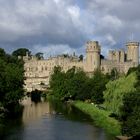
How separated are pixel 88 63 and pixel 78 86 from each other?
38831 millimetres

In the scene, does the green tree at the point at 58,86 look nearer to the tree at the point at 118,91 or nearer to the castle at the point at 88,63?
the castle at the point at 88,63

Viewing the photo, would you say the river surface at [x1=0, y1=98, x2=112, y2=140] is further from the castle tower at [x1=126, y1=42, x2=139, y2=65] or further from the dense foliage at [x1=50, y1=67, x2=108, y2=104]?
the castle tower at [x1=126, y1=42, x2=139, y2=65]

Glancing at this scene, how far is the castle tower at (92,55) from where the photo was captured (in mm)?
122875

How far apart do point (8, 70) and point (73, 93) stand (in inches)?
1168

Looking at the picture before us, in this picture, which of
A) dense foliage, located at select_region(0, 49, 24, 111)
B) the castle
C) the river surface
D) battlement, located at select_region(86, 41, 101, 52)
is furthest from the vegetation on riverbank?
battlement, located at select_region(86, 41, 101, 52)

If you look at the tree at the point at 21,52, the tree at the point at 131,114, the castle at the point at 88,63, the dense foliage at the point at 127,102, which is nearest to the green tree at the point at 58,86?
the castle at the point at 88,63

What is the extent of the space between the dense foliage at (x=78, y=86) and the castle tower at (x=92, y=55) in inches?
862

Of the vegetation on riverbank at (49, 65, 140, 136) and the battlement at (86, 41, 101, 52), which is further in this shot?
the battlement at (86, 41, 101, 52)

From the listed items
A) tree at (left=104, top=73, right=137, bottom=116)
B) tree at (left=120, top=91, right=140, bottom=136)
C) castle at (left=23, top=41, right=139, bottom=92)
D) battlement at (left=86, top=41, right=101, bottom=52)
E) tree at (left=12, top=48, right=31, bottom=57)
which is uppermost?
tree at (left=12, top=48, right=31, bottom=57)

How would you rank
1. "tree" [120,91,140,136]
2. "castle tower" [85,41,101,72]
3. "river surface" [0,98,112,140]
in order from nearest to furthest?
"tree" [120,91,140,136], "river surface" [0,98,112,140], "castle tower" [85,41,101,72]

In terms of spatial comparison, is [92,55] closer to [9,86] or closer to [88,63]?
[88,63]

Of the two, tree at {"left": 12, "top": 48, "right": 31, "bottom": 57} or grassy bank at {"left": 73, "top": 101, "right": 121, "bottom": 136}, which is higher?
tree at {"left": 12, "top": 48, "right": 31, "bottom": 57}

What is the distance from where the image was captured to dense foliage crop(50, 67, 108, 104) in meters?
75.5

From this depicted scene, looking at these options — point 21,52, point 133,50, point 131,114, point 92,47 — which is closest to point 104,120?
point 131,114
